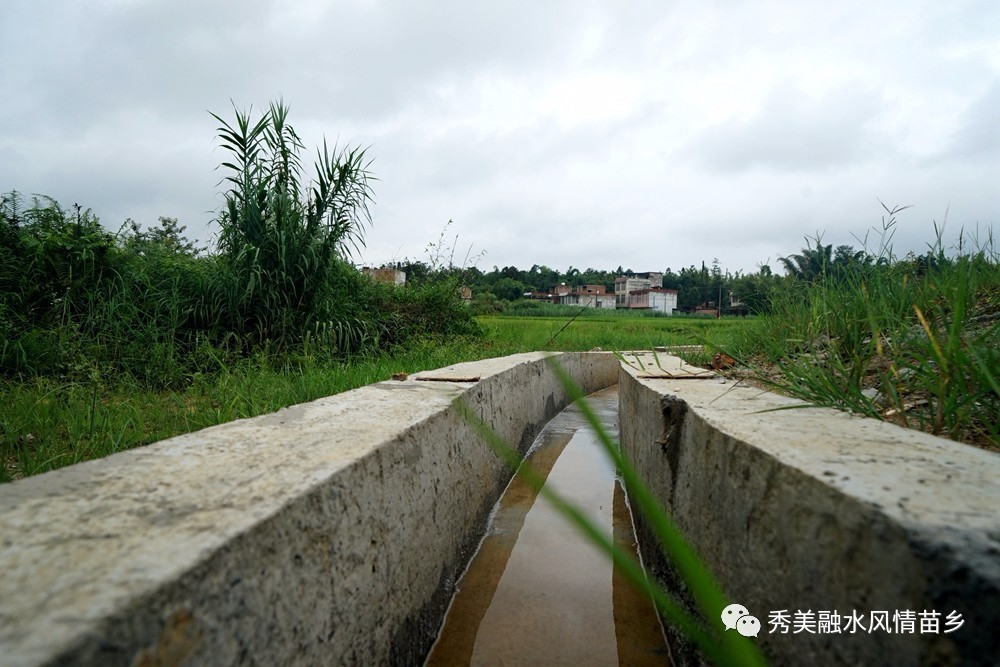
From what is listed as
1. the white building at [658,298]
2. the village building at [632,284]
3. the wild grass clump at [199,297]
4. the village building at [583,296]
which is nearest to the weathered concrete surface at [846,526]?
the wild grass clump at [199,297]

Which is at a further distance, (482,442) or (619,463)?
(482,442)

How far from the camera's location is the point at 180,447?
1.35 metres

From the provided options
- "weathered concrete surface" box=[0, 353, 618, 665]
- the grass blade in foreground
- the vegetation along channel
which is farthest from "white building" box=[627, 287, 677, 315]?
the grass blade in foreground

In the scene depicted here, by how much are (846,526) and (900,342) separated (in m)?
1.57

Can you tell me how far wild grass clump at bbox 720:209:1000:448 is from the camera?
4.88 feet

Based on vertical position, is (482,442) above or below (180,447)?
below

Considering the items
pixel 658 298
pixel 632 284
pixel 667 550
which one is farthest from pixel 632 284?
pixel 667 550

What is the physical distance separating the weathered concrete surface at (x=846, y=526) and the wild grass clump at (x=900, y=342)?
0.20 meters

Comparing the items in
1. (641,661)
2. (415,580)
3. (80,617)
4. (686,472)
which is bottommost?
(641,661)

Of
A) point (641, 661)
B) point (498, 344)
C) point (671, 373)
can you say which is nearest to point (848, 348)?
point (671, 373)

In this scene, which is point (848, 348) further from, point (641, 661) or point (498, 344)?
point (498, 344)

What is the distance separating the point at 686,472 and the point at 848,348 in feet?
3.98

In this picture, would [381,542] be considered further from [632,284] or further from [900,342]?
[632,284]

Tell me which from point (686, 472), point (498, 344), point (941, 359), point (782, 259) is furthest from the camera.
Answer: point (498, 344)
